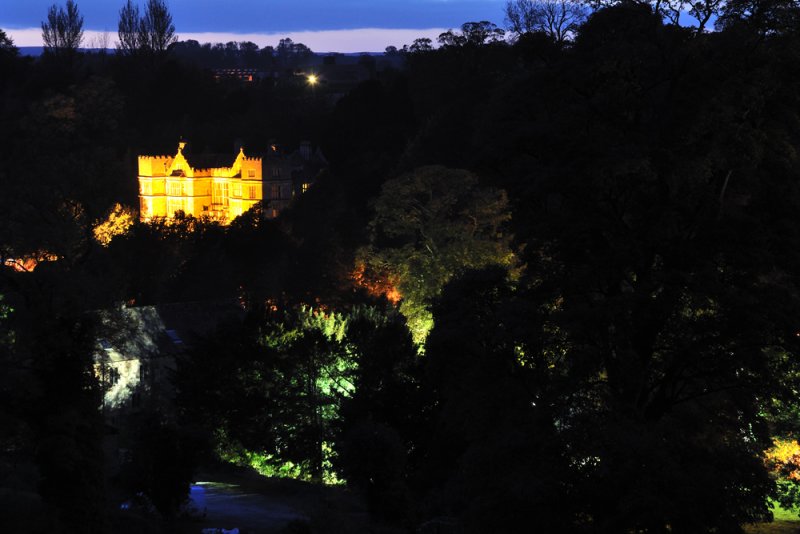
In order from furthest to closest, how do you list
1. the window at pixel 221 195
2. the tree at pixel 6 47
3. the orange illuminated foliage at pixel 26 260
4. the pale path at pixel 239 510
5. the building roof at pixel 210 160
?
the tree at pixel 6 47 → the building roof at pixel 210 160 → the window at pixel 221 195 → the orange illuminated foliage at pixel 26 260 → the pale path at pixel 239 510

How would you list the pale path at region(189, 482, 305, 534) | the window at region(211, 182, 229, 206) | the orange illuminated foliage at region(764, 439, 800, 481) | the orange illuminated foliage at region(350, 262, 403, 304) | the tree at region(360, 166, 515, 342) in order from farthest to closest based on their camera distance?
the window at region(211, 182, 229, 206) < the orange illuminated foliage at region(350, 262, 403, 304) < the tree at region(360, 166, 515, 342) < the pale path at region(189, 482, 305, 534) < the orange illuminated foliage at region(764, 439, 800, 481)

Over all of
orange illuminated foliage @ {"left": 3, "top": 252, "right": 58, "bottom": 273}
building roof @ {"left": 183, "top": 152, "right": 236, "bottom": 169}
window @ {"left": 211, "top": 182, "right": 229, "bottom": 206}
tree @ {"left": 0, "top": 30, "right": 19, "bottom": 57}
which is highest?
tree @ {"left": 0, "top": 30, "right": 19, "bottom": 57}

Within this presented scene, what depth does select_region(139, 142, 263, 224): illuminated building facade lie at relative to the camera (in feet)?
245

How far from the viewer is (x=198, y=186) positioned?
77500 millimetres

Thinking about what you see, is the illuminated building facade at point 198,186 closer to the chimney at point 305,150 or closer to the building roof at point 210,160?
the building roof at point 210,160

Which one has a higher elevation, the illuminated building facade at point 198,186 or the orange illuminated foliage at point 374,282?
the illuminated building facade at point 198,186

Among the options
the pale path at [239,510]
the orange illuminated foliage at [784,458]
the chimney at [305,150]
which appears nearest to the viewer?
the orange illuminated foliage at [784,458]

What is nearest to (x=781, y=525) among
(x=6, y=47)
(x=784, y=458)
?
(x=784, y=458)

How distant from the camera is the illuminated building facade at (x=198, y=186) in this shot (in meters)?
74.6

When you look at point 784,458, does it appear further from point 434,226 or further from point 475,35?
point 475,35

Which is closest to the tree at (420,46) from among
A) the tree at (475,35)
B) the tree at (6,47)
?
the tree at (475,35)

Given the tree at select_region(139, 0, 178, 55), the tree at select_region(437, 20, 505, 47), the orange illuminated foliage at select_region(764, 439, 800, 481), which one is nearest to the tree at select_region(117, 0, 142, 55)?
the tree at select_region(139, 0, 178, 55)

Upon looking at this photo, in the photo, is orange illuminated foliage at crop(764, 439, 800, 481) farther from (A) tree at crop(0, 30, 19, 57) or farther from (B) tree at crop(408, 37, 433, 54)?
(A) tree at crop(0, 30, 19, 57)

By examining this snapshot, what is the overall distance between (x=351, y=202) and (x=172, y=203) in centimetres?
1735
